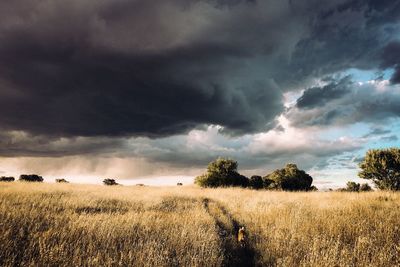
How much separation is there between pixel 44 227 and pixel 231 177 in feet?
117

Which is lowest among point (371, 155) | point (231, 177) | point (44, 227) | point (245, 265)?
point (245, 265)

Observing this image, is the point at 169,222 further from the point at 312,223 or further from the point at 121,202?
the point at 121,202

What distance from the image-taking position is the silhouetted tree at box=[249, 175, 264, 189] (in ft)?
157

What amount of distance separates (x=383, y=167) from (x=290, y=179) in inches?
503

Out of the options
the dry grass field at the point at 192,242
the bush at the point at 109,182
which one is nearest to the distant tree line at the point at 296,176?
the bush at the point at 109,182

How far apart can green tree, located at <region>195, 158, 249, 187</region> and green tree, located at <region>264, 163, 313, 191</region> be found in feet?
17.0

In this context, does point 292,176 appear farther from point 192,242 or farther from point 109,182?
point 192,242

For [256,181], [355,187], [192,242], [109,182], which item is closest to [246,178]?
[256,181]

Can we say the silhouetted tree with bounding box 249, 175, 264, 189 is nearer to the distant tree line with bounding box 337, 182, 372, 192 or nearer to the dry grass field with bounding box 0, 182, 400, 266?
the distant tree line with bounding box 337, 182, 372, 192

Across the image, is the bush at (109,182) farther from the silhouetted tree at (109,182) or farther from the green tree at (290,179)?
the green tree at (290,179)

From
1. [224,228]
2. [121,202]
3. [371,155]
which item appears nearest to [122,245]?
[224,228]

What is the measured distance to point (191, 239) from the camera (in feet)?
27.2

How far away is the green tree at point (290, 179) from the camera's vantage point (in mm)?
45094

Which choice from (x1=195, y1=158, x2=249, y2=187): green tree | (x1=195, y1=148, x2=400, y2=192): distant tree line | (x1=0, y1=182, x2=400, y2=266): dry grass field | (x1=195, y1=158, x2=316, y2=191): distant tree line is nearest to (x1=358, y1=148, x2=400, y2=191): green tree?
(x1=195, y1=148, x2=400, y2=192): distant tree line
